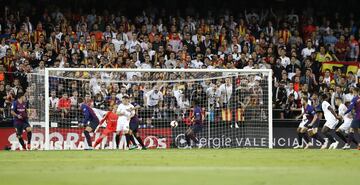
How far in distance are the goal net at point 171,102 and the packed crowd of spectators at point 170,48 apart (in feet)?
0.23

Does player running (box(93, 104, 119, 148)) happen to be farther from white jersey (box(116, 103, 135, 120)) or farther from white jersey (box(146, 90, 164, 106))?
white jersey (box(146, 90, 164, 106))

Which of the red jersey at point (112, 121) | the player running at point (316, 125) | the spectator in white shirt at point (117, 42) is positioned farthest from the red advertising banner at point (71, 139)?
the player running at point (316, 125)

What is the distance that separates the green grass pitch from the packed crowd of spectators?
717 centimetres

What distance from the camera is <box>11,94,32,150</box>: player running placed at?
25531 mm

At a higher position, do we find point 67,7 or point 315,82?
point 67,7

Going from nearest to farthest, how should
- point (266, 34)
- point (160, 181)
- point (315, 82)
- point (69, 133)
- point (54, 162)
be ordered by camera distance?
point (160, 181), point (54, 162), point (69, 133), point (315, 82), point (266, 34)

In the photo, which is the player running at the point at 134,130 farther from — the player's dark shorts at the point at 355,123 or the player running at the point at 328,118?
the player's dark shorts at the point at 355,123

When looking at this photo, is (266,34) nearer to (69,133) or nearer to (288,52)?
(288,52)

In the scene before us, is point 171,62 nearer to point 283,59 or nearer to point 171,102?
point 171,102

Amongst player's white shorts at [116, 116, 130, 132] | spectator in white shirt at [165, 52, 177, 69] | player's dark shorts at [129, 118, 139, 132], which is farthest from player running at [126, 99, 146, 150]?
spectator in white shirt at [165, 52, 177, 69]

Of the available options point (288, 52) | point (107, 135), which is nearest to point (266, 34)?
point (288, 52)

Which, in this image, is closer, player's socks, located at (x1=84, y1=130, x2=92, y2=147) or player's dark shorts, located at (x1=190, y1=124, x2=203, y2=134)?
player's socks, located at (x1=84, y1=130, x2=92, y2=147)

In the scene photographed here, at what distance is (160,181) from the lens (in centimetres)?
1374

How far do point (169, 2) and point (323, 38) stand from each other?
6.69 meters
